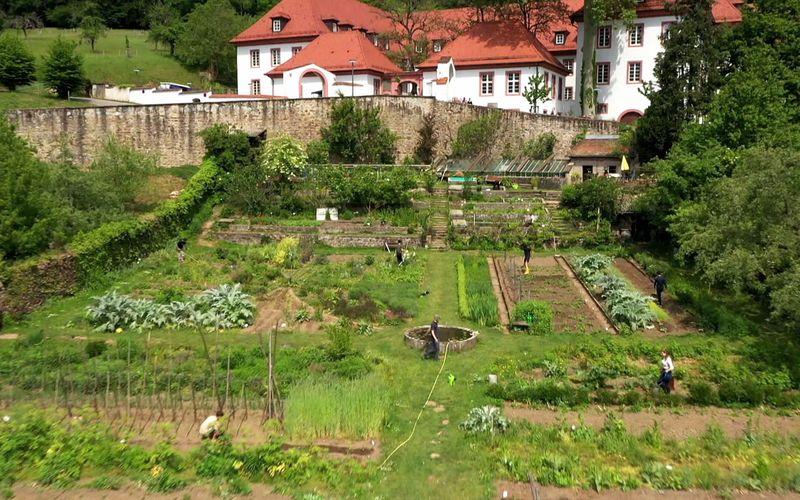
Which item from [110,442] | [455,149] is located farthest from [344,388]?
[455,149]

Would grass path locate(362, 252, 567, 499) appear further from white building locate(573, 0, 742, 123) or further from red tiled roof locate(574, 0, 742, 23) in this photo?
red tiled roof locate(574, 0, 742, 23)

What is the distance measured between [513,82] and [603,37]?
20.5 ft

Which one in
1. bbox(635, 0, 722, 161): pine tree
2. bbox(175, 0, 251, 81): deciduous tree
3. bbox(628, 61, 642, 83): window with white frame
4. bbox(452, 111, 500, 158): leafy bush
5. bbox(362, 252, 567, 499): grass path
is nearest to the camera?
bbox(362, 252, 567, 499): grass path

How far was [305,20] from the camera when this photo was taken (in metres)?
48.2

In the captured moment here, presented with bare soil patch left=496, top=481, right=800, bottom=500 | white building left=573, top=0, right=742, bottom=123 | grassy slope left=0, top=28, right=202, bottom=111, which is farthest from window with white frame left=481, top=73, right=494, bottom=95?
bare soil patch left=496, top=481, right=800, bottom=500

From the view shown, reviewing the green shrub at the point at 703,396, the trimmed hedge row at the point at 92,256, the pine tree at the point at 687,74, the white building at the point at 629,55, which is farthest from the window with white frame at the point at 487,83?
the green shrub at the point at 703,396

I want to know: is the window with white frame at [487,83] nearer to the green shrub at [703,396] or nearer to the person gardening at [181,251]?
the person gardening at [181,251]

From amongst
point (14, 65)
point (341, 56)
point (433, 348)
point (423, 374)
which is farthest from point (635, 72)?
point (14, 65)

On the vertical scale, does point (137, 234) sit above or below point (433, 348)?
above

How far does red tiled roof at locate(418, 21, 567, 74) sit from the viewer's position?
40.2m

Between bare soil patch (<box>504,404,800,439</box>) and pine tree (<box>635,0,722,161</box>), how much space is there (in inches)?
802

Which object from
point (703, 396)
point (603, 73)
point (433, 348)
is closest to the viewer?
point (703, 396)

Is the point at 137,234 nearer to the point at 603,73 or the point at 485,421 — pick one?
the point at 485,421

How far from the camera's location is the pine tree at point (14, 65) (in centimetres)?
4894
